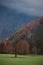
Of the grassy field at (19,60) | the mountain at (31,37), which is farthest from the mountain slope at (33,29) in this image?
the grassy field at (19,60)

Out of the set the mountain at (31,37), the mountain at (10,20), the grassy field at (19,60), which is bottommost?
the grassy field at (19,60)

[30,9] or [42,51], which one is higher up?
[30,9]

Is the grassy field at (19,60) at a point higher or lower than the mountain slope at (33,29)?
lower

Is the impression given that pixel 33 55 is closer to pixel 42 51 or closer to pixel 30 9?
pixel 42 51

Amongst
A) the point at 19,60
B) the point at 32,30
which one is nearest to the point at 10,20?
the point at 32,30

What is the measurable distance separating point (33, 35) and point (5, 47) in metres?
0.39

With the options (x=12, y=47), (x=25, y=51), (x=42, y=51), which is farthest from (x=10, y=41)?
(x=42, y=51)

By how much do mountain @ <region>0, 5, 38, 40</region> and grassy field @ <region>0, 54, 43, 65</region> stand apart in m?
0.26

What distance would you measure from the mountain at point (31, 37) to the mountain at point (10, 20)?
57 millimetres

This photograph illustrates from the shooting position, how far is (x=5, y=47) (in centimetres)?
244

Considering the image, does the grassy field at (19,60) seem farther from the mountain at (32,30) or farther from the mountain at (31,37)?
the mountain at (32,30)

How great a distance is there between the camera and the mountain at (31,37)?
245 cm

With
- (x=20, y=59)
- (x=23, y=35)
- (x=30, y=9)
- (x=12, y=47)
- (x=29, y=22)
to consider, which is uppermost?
(x=30, y=9)

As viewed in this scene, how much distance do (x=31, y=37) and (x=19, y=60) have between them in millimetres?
332
